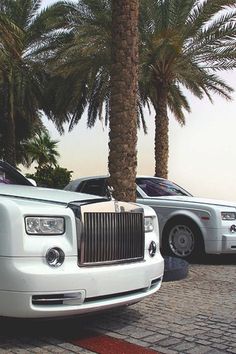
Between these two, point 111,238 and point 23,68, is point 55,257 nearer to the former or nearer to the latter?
point 111,238

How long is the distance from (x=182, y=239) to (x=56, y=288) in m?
6.09

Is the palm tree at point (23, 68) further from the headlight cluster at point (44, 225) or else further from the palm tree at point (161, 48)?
the headlight cluster at point (44, 225)

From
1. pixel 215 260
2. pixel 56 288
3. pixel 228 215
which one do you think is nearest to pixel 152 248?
pixel 56 288

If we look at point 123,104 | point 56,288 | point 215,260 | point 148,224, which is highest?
point 123,104

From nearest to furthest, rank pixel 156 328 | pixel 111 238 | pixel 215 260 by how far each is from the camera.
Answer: pixel 111 238
pixel 156 328
pixel 215 260

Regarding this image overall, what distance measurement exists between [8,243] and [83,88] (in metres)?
17.3

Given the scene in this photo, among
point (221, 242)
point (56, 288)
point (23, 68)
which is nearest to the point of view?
point (56, 288)

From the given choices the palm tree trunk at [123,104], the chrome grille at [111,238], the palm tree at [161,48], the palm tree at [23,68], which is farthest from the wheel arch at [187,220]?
the palm tree at [23,68]

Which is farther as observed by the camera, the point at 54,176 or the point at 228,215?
the point at 54,176

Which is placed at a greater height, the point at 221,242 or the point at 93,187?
the point at 93,187

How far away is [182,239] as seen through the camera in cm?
1025

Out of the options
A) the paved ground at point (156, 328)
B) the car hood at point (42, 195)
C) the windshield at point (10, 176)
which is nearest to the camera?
the paved ground at point (156, 328)

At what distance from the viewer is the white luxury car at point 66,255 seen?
437 cm

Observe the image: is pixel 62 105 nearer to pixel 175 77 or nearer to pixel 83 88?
pixel 83 88
